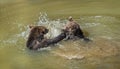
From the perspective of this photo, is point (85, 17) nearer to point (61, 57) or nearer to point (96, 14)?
point (96, 14)

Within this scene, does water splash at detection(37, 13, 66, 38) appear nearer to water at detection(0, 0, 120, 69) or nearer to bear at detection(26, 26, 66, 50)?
water at detection(0, 0, 120, 69)

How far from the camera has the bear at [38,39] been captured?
9633 millimetres

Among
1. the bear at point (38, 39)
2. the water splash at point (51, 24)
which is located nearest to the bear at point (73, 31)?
the bear at point (38, 39)

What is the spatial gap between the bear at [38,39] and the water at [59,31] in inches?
5.2

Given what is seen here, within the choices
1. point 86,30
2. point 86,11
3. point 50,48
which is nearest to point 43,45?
point 50,48

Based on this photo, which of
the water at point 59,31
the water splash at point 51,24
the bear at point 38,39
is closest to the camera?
the water at point 59,31

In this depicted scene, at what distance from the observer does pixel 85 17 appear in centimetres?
1199

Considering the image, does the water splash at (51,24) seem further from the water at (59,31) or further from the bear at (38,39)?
the bear at (38,39)

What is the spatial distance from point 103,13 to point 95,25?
4.85 ft

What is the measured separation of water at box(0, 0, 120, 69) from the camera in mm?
8906

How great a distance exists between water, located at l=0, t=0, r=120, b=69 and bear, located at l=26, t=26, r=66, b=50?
0.13 m

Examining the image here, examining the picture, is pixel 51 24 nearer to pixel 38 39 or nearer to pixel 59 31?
pixel 59 31

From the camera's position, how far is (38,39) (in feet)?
31.8

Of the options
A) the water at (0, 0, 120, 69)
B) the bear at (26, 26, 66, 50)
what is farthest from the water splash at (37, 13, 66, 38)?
the bear at (26, 26, 66, 50)
